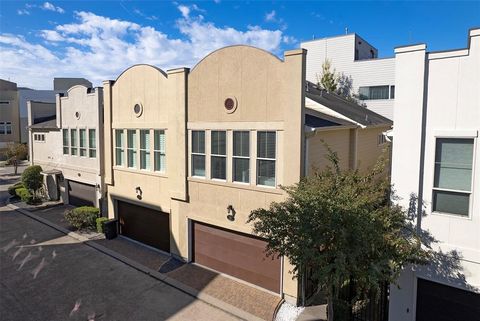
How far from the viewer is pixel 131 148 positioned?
58.5ft

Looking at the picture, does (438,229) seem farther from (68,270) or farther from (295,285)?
(68,270)

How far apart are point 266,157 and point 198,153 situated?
3.47m

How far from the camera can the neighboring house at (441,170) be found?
801 cm

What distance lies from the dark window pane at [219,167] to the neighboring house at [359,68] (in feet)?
91.8

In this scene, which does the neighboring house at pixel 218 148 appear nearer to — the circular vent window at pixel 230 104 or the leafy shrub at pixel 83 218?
the circular vent window at pixel 230 104

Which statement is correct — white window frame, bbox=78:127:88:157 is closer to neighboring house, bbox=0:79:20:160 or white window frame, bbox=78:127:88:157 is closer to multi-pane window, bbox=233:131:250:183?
multi-pane window, bbox=233:131:250:183

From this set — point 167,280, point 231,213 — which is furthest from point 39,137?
point 231,213

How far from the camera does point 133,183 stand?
17.7 m

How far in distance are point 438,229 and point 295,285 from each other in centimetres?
514

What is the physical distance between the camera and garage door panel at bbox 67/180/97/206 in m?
22.2

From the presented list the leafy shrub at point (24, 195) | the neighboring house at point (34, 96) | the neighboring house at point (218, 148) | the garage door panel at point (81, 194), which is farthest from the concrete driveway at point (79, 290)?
the neighboring house at point (34, 96)

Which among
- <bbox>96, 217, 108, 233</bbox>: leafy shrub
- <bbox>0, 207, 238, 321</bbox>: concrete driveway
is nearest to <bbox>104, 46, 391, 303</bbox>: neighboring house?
<bbox>96, 217, 108, 233</bbox>: leafy shrub

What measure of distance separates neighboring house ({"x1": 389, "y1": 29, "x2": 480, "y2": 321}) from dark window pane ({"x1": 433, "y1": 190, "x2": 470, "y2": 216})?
21mm

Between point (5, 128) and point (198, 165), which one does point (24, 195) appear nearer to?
point (198, 165)
